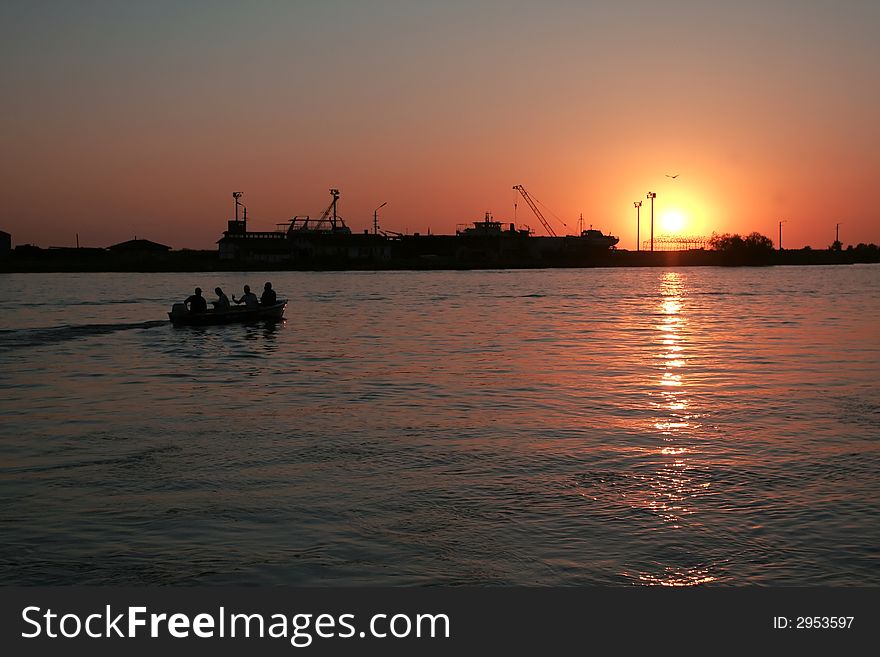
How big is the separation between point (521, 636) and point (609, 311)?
63.5m

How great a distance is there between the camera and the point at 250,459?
17.3m

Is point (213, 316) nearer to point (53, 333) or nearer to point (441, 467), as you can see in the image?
point (53, 333)

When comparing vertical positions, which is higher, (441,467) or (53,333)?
(53,333)

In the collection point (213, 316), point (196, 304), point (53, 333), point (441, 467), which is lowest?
point (441, 467)

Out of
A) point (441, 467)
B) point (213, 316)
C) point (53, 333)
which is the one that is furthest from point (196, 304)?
point (441, 467)

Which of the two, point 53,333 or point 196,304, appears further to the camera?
point 53,333

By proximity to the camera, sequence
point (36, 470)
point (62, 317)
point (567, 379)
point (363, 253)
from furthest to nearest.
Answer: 1. point (363, 253)
2. point (62, 317)
3. point (567, 379)
4. point (36, 470)

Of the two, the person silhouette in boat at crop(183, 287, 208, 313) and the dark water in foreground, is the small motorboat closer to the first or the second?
the person silhouette in boat at crop(183, 287, 208, 313)

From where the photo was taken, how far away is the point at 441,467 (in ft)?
53.7

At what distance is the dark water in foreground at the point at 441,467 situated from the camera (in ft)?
37.2

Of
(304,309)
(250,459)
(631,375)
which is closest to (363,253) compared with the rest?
(304,309)

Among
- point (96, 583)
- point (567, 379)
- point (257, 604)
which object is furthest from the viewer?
point (567, 379)

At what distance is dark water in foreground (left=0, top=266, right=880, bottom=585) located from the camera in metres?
11.3

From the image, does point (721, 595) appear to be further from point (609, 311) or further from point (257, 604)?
point (609, 311)
